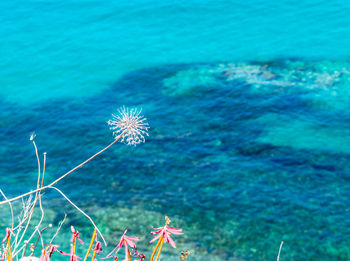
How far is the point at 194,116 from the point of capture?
88.6 ft

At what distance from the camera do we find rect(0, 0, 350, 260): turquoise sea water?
794 inches

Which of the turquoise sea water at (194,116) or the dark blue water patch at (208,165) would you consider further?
the turquoise sea water at (194,116)

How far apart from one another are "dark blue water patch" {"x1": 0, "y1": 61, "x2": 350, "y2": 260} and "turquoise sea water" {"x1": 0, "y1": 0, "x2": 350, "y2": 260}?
0.08m

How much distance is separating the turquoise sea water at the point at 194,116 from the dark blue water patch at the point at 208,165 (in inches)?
3.0

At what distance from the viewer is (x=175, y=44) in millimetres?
35562

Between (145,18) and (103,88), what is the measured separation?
414 inches

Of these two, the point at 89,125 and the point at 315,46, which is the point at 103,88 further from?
the point at 315,46

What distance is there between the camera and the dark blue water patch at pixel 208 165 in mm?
19547

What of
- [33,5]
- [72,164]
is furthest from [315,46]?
[33,5]

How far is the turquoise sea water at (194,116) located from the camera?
2016 centimetres

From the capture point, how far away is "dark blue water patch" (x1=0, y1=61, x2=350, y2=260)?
19.5 meters

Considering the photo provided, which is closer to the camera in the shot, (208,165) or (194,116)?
(208,165)

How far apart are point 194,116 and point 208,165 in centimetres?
457

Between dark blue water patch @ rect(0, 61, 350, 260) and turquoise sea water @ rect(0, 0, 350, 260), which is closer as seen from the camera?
dark blue water patch @ rect(0, 61, 350, 260)
